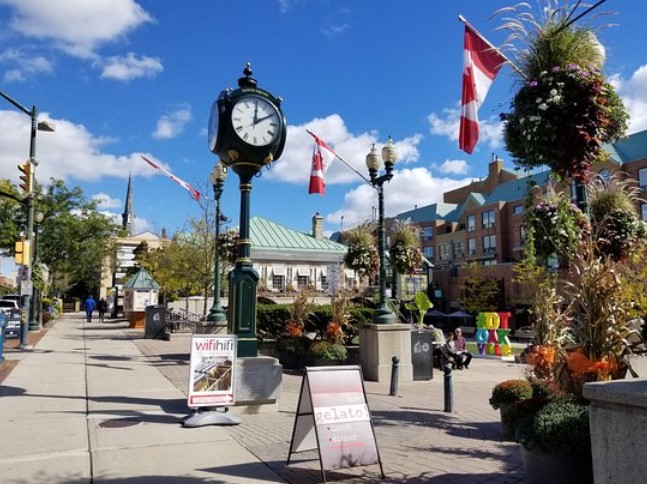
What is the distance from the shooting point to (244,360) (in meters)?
8.45

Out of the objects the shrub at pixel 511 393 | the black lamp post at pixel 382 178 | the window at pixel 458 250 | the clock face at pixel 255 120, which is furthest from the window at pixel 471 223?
the shrub at pixel 511 393

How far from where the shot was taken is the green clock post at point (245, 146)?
8.73m

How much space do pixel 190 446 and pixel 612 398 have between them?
4765mm

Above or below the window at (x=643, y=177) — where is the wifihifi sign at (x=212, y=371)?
below

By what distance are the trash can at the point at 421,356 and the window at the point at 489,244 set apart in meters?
57.3

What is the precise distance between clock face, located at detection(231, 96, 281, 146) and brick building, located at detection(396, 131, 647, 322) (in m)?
40.2

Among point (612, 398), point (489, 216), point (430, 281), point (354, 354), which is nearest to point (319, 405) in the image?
point (612, 398)

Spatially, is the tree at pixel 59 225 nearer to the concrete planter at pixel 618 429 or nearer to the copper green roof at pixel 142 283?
the copper green roof at pixel 142 283

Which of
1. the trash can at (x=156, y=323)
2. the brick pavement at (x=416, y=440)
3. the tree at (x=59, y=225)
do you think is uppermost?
the tree at (x=59, y=225)

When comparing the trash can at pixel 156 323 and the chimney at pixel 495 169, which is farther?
the chimney at pixel 495 169

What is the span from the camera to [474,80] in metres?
7.69

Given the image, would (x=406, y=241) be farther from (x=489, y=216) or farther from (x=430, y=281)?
(x=489, y=216)

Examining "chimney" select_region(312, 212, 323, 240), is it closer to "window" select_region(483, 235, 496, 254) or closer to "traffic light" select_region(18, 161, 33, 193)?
"window" select_region(483, 235, 496, 254)

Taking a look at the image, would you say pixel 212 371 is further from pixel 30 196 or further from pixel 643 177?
pixel 643 177
